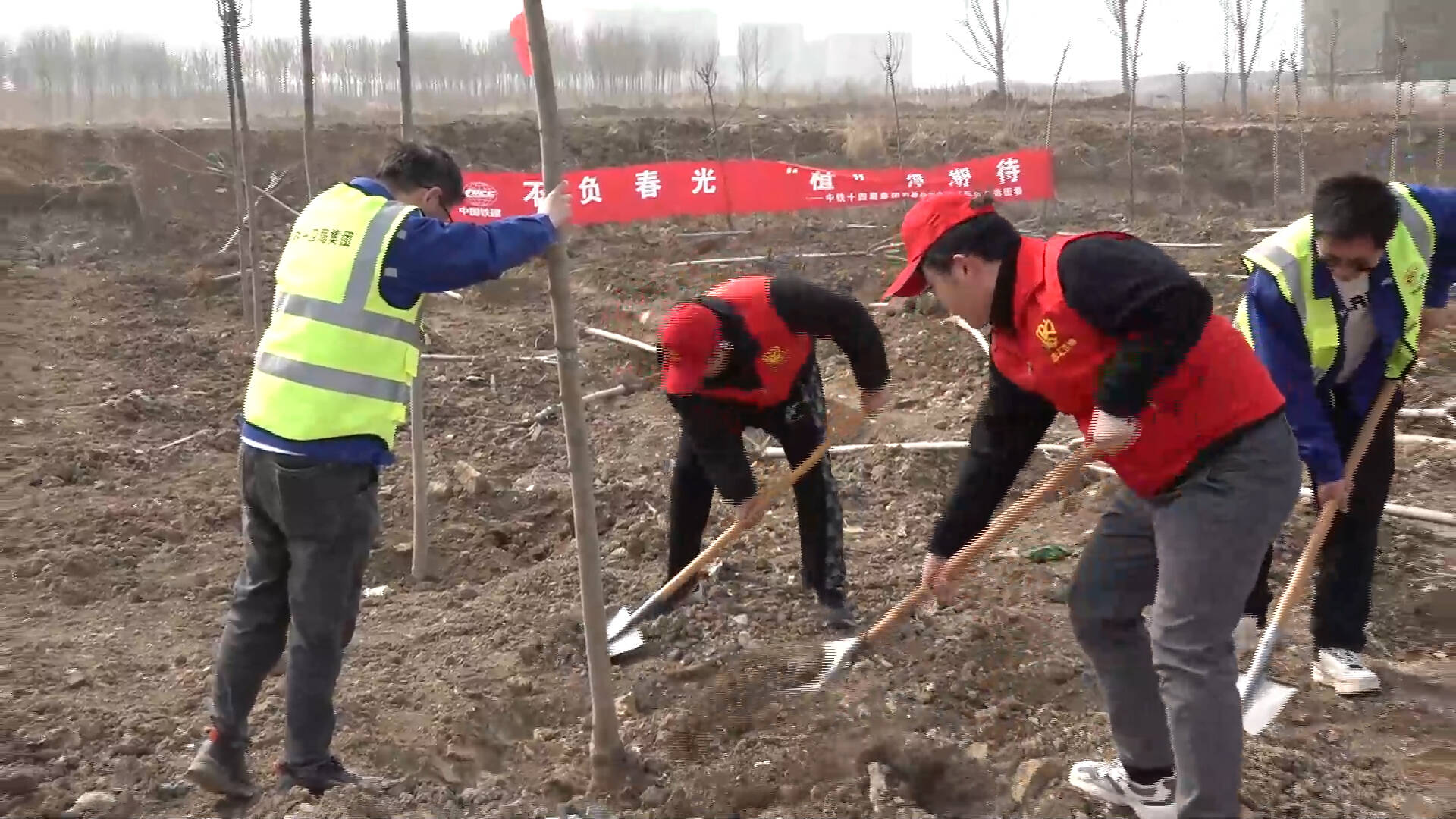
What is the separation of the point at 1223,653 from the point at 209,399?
721 cm

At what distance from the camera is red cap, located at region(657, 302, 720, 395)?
351cm

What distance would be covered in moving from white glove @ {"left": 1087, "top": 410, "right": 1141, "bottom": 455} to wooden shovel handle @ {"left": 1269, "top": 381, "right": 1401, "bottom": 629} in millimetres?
1319

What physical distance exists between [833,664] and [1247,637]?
1.39 metres

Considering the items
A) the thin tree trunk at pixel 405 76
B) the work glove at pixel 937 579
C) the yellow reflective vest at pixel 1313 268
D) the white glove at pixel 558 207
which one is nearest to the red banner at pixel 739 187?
the thin tree trunk at pixel 405 76

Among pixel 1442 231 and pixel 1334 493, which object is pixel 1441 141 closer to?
pixel 1442 231

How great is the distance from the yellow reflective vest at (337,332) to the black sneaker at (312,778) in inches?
33.9

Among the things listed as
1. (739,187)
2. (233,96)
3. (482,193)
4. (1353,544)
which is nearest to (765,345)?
(1353,544)

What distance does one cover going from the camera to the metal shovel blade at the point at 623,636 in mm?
3758

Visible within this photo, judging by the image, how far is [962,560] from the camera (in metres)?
2.71

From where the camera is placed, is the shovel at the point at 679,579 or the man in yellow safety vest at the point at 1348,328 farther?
the shovel at the point at 679,579

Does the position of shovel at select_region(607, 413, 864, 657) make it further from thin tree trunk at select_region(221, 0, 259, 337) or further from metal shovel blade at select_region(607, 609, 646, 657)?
thin tree trunk at select_region(221, 0, 259, 337)

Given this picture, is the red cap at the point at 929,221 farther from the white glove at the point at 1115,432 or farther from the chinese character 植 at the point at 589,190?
the chinese character 植 at the point at 589,190

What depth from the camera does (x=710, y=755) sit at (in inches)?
121

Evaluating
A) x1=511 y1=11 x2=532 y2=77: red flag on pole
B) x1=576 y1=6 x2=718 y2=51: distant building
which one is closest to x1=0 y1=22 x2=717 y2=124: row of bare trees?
x1=576 y1=6 x2=718 y2=51: distant building
